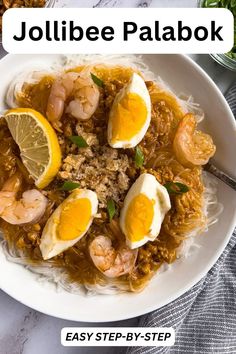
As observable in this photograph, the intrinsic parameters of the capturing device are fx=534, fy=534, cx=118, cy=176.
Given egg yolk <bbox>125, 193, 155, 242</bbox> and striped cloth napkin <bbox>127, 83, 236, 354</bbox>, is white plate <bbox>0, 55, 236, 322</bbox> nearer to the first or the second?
striped cloth napkin <bbox>127, 83, 236, 354</bbox>

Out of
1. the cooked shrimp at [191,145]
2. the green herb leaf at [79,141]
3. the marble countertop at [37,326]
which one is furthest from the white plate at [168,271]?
the green herb leaf at [79,141]

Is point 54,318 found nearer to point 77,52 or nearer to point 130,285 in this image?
point 130,285

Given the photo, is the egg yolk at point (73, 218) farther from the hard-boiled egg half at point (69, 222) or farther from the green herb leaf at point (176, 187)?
the green herb leaf at point (176, 187)

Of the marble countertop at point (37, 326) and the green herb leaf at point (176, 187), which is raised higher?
the green herb leaf at point (176, 187)

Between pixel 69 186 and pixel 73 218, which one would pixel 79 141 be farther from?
pixel 73 218

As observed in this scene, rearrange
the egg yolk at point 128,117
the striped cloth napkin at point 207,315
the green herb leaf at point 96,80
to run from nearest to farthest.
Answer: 1. the egg yolk at point 128,117
2. the green herb leaf at point 96,80
3. the striped cloth napkin at point 207,315

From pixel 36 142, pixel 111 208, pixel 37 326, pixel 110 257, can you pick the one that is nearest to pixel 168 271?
pixel 110 257

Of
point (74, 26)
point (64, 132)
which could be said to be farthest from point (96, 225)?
point (74, 26)
